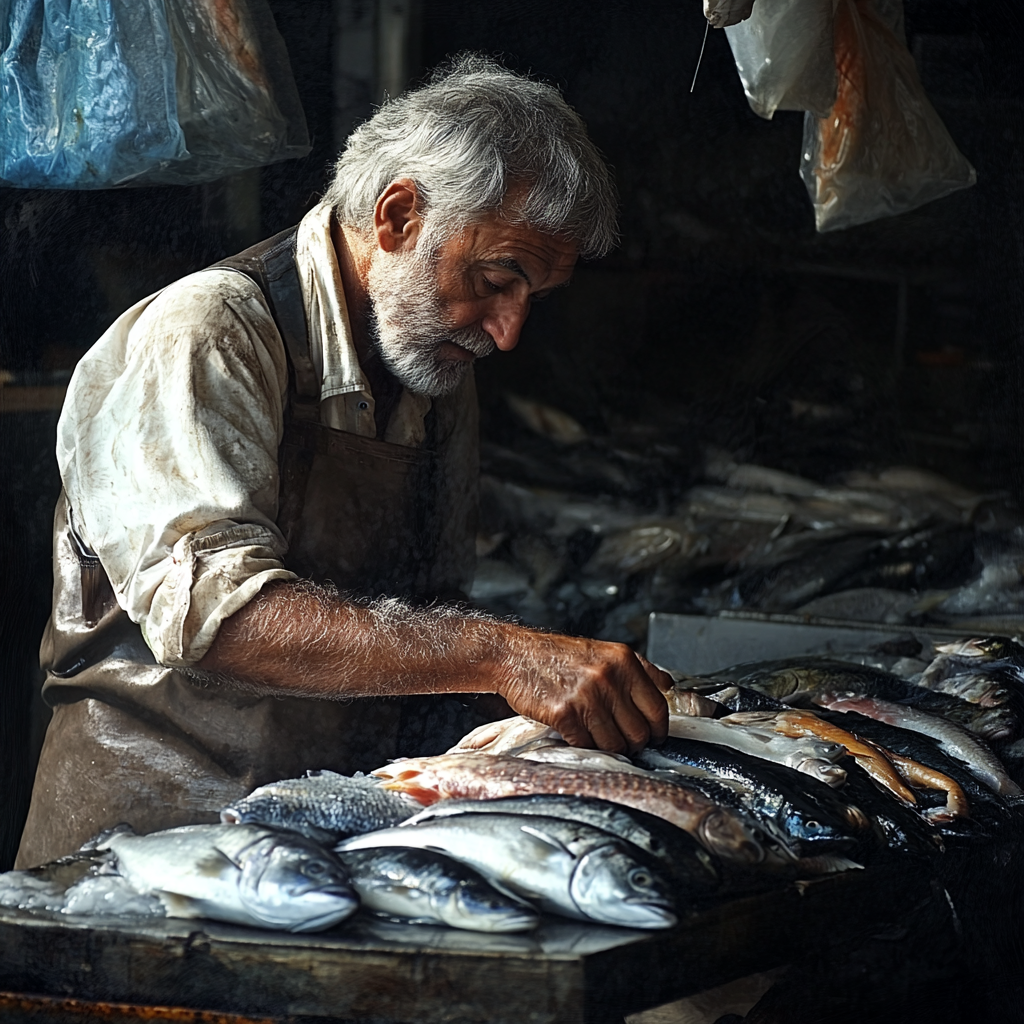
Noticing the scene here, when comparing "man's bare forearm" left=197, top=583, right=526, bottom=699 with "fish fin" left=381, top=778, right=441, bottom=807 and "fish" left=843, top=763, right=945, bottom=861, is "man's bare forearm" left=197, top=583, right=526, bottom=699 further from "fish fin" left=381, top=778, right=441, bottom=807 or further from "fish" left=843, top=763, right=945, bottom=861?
"fish" left=843, top=763, right=945, bottom=861

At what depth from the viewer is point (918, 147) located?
3.18 metres

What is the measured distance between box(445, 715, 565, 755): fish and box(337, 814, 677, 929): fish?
0.45 meters

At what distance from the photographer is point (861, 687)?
294 centimetres

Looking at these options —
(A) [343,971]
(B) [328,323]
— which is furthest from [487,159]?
(A) [343,971]

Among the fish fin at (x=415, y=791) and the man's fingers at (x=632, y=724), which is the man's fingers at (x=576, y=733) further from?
the fish fin at (x=415, y=791)

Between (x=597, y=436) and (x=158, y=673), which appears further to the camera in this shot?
Answer: (x=597, y=436)

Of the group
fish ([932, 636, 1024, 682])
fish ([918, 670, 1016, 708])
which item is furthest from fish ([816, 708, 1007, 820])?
fish ([932, 636, 1024, 682])

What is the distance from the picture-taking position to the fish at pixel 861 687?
2.71m

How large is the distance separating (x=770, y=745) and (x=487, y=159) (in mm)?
1102

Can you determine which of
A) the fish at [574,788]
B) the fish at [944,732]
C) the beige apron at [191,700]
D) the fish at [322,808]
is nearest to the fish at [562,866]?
the fish at [322,808]

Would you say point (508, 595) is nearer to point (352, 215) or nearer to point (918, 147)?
point (918, 147)

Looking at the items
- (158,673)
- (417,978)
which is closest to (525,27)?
(158,673)

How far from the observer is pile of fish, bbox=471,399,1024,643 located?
4.46 m

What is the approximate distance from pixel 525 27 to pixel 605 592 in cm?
237
